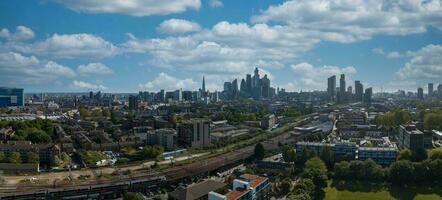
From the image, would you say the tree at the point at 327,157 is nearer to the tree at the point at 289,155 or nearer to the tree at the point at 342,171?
the tree at the point at 289,155

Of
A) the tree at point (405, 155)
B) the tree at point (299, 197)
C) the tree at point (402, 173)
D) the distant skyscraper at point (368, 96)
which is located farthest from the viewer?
the distant skyscraper at point (368, 96)

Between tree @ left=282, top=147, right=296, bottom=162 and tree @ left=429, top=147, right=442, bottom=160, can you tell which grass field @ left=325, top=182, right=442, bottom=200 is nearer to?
tree @ left=429, top=147, right=442, bottom=160

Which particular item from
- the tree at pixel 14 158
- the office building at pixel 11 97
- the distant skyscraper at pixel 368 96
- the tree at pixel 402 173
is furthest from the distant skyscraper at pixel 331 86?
the tree at pixel 14 158

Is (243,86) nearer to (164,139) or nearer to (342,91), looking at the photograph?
(342,91)

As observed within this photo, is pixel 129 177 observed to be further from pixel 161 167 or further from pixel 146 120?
pixel 146 120

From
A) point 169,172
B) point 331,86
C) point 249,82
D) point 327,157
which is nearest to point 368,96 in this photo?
point 331,86

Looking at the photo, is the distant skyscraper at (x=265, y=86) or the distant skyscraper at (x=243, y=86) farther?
the distant skyscraper at (x=243, y=86)
